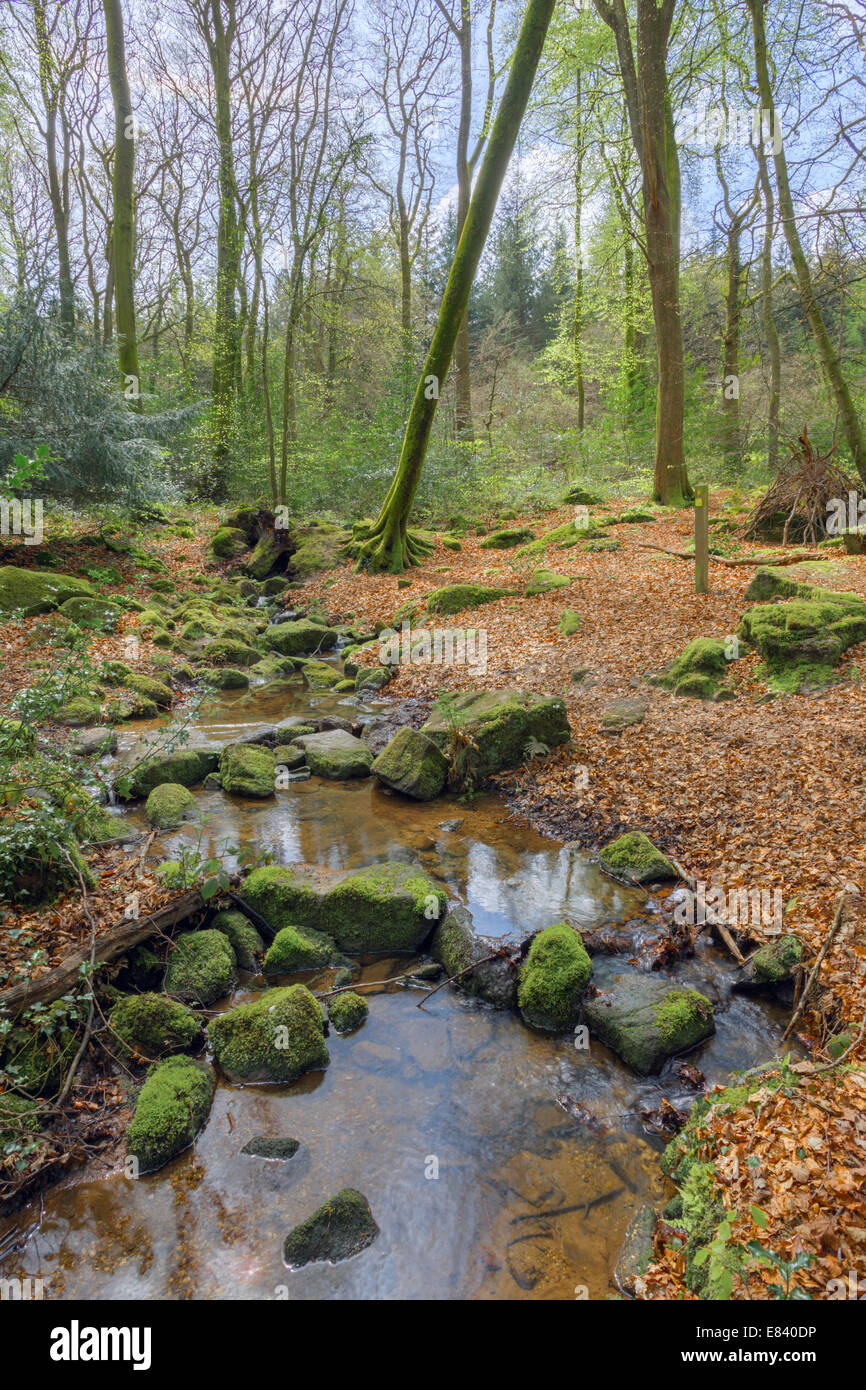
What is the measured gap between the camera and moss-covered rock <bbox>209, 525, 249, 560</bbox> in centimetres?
1830

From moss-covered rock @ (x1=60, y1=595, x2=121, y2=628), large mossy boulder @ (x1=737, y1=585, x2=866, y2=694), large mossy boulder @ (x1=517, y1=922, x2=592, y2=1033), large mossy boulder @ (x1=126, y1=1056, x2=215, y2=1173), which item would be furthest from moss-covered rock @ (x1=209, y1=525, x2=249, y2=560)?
large mossy boulder @ (x1=126, y1=1056, x2=215, y2=1173)

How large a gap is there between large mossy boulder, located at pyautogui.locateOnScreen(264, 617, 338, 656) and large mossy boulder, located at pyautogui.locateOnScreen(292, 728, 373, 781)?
15.1 ft

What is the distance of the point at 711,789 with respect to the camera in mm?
6391

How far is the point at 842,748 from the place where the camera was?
20.4ft

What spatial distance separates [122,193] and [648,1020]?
65.8 feet

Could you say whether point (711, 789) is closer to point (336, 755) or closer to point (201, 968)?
point (336, 755)

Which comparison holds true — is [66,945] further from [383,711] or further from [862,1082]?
[383,711]

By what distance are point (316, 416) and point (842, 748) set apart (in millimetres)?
20189

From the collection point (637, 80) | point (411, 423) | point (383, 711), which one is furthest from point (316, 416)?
point (383, 711)

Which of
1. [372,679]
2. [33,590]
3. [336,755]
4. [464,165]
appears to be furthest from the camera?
[464,165]

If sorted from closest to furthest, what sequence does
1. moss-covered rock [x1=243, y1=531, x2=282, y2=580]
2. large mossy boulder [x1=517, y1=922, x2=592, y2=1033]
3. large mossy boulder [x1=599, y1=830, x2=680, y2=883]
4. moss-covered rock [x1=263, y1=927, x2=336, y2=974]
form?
large mossy boulder [x1=517, y1=922, x2=592, y2=1033] < moss-covered rock [x1=263, y1=927, x2=336, y2=974] < large mossy boulder [x1=599, y1=830, x2=680, y2=883] < moss-covered rock [x1=243, y1=531, x2=282, y2=580]

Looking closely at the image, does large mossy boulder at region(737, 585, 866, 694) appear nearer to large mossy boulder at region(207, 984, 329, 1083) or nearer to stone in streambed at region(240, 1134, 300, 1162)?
large mossy boulder at region(207, 984, 329, 1083)

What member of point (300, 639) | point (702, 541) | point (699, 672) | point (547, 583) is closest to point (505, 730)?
point (699, 672)

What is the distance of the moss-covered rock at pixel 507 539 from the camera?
16797mm
